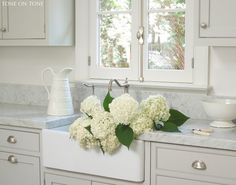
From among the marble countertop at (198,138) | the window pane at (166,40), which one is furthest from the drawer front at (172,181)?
the window pane at (166,40)

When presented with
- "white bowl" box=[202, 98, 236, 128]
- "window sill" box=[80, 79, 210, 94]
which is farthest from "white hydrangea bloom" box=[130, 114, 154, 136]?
"window sill" box=[80, 79, 210, 94]

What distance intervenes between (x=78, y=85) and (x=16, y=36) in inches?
21.1

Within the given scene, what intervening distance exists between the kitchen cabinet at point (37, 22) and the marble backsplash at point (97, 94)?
37 centimetres

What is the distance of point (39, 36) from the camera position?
2.85m

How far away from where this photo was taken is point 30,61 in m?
3.28

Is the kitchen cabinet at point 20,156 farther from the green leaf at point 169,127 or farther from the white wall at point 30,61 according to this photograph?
the green leaf at point 169,127

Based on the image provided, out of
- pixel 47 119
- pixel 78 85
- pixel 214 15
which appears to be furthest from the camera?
pixel 78 85

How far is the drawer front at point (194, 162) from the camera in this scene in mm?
2051

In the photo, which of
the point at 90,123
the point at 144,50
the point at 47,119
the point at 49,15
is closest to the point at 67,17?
the point at 49,15

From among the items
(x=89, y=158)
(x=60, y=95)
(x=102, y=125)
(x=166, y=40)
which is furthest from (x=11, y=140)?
(x=166, y=40)

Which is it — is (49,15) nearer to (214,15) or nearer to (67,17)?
(67,17)

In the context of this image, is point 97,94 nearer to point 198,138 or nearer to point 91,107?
point 91,107

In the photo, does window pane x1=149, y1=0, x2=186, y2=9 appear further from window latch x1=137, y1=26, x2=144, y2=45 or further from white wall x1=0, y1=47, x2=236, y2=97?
white wall x1=0, y1=47, x2=236, y2=97

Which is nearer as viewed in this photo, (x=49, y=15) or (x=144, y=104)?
(x=144, y=104)
